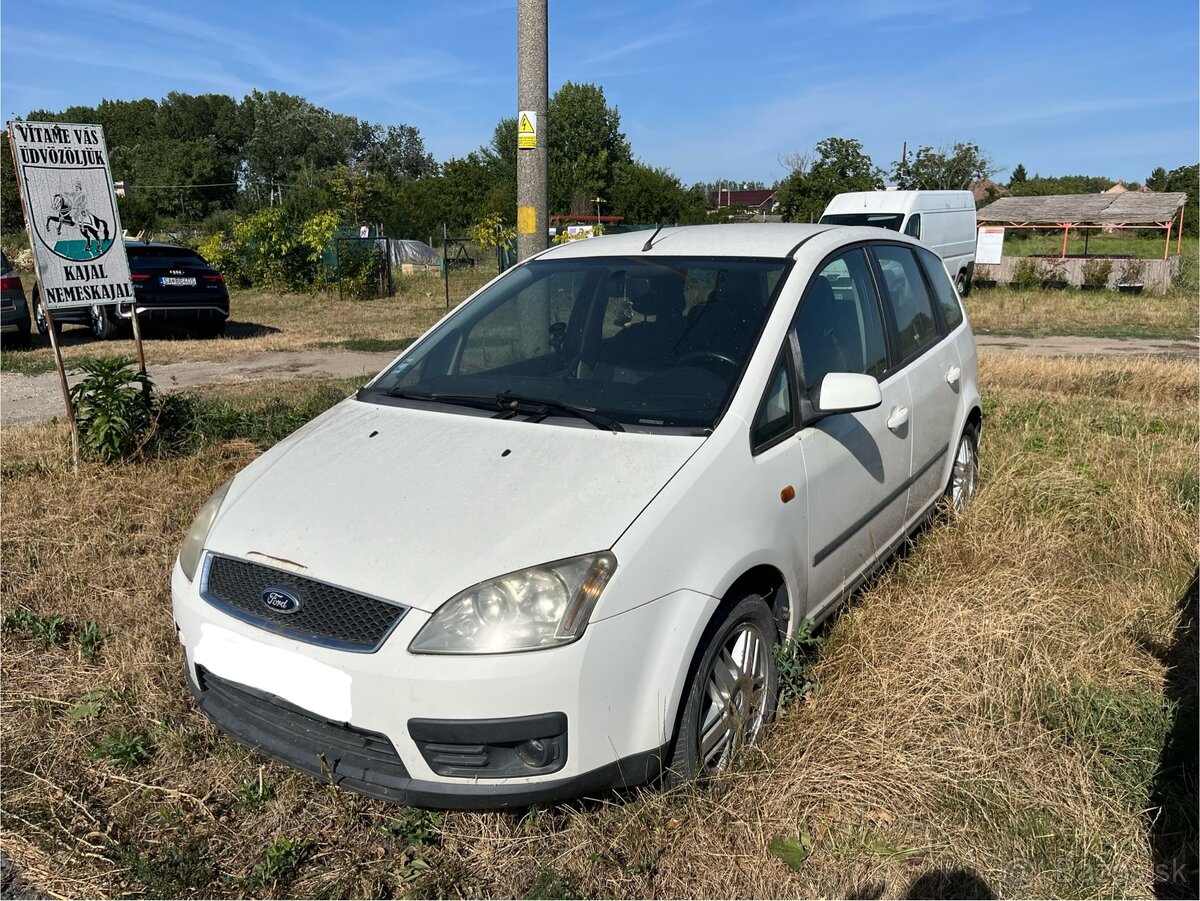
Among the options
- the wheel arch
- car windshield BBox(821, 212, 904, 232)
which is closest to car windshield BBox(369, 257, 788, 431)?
the wheel arch

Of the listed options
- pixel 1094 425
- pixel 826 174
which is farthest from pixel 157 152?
pixel 1094 425

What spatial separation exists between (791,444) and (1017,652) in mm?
1266

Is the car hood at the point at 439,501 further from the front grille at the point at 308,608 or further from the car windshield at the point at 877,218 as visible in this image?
the car windshield at the point at 877,218

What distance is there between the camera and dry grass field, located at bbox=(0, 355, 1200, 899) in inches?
96.7

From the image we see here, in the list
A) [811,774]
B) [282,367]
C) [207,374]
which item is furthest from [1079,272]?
[811,774]

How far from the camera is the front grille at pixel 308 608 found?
2.36 meters

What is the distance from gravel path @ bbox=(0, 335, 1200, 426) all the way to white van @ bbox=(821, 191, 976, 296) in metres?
3.36

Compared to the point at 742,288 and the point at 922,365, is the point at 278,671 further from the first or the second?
the point at 922,365

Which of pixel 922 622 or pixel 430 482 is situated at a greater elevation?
pixel 430 482

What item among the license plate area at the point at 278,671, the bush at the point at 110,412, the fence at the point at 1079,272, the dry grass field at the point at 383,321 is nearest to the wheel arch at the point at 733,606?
the license plate area at the point at 278,671

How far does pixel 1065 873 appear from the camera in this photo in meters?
2.40

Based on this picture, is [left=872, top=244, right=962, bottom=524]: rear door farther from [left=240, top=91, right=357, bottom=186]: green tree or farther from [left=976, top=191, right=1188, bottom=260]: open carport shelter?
[left=240, top=91, right=357, bottom=186]: green tree

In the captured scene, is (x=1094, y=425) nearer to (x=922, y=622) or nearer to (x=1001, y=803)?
(x=922, y=622)

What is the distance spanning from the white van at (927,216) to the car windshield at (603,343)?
1406 cm
